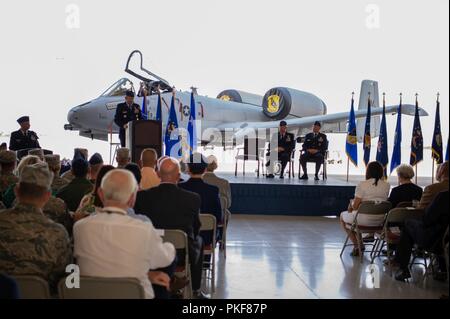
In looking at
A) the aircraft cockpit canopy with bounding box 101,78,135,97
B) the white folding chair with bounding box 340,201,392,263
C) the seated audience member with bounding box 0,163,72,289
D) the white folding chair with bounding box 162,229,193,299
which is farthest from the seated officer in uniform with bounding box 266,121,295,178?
the seated audience member with bounding box 0,163,72,289

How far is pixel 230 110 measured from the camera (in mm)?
15422

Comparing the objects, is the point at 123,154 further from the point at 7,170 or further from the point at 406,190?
the point at 406,190

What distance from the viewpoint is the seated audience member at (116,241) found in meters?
2.48

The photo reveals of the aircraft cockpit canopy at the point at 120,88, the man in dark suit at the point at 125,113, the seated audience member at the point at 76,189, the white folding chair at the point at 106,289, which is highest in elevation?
the aircraft cockpit canopy at the point at 120,88

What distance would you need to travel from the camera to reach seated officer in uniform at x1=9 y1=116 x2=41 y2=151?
8734 mm

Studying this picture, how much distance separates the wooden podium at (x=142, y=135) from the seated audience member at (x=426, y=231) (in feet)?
14.3

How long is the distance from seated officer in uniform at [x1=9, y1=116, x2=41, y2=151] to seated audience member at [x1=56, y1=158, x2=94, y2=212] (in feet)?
15.6

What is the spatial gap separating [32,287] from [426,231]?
3.11 meters

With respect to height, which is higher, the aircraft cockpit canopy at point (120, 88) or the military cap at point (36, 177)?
the aircraft cockpit canopy at point (120, 88)

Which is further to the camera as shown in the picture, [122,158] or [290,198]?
[290,198]

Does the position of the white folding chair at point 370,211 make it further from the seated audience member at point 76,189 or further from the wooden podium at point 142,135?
the wooden podium at point 142,135

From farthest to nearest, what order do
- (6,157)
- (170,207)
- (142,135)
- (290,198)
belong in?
1. (290,198)
2. (142,135)
3. (6,157)
4. (170,207)

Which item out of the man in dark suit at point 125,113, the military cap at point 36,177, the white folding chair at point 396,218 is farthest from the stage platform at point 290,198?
the military cap at point 36,177

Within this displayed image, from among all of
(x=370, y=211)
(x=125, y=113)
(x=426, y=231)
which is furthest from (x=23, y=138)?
(x=426, y=231)
